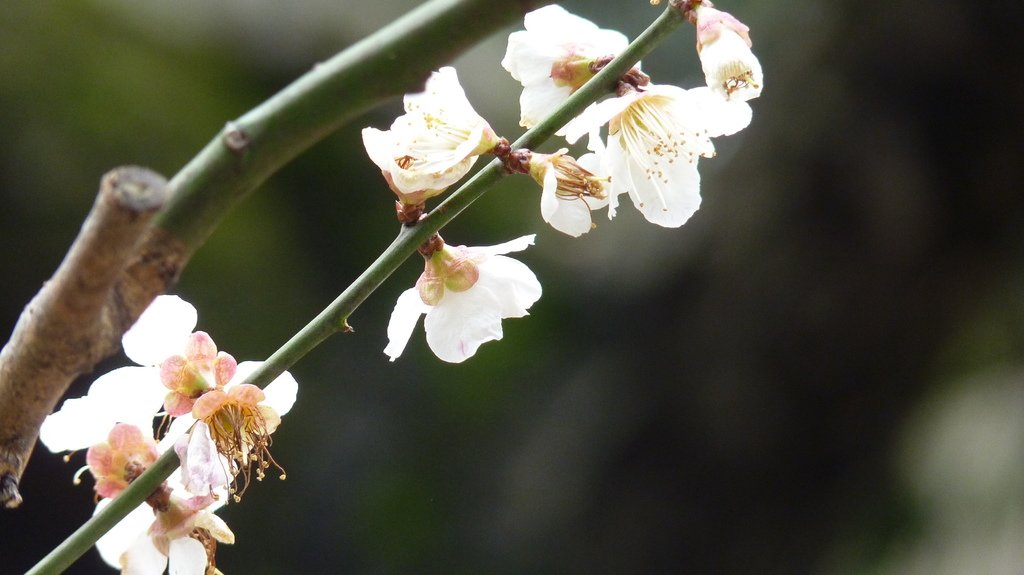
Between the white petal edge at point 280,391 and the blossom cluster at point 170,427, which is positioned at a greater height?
the white petal edge at point 280,391

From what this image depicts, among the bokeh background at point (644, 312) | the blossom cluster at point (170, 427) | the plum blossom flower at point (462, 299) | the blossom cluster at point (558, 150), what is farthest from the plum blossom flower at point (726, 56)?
the bokeh background at point (644, 312)

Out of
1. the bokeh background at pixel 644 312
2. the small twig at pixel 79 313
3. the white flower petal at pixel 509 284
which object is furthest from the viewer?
the bokeh background at pixel 644 312

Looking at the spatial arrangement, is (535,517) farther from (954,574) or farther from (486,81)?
(486,81)

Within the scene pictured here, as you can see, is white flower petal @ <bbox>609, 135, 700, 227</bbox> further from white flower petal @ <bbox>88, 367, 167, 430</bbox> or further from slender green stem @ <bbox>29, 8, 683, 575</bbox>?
white flower petal @ <bbox>88, 367, 167, 430</bbox>

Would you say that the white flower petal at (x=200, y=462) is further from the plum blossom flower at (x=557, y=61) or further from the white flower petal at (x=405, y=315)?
the plum blossom flower at (x=557, y=61)

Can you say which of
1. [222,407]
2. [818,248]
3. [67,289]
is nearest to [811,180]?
[818,248]

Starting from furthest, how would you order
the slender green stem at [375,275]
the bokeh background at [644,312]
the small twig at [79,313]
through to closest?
the bokeh background at [644,312] < the slender green stem at [375,275] < the small twig at [79,313]

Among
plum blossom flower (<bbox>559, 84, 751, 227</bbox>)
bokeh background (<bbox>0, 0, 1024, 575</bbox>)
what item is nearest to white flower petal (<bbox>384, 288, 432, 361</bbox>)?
plum blossom flower (<bbox>559, 84, 751, 227</bbox>)
